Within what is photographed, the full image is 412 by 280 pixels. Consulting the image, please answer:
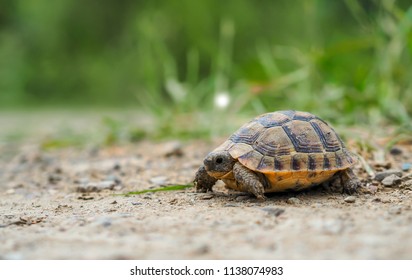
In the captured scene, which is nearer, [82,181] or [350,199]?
[350,199]

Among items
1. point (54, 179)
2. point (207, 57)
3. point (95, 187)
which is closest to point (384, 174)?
point (95, 187)

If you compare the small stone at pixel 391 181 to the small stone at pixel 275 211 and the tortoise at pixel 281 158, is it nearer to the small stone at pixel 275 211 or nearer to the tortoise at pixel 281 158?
the tortoise at pixel 281 158

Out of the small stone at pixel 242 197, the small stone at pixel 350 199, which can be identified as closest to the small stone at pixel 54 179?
the small stone at pixel 242 197

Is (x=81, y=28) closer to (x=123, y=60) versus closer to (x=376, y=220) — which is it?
(x=123, y=60)

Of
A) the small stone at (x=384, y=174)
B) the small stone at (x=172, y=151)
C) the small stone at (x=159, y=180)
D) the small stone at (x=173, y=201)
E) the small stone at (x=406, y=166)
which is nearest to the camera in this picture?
the small stone at (x=173, y=201)

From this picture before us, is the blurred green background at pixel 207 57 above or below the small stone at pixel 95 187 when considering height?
above

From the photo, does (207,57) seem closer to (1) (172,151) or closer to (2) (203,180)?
(1) (172,151)
